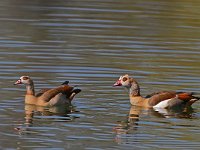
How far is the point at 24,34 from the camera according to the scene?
89.0ft

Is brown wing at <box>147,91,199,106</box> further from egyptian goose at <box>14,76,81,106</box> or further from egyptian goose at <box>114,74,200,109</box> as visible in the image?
egyptian goose at <box>14,76,81,106</box>

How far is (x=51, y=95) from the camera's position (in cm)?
2008

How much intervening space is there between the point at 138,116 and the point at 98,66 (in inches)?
156

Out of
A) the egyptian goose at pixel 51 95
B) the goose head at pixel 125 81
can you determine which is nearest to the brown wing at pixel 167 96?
the goose head at pixel 125 81

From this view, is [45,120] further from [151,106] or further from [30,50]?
[30,50]

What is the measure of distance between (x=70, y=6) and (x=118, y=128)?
15786mm

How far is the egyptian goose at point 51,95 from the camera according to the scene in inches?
790

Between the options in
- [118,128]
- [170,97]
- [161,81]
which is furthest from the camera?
[161,81]

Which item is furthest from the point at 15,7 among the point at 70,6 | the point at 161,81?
the point at 161,81

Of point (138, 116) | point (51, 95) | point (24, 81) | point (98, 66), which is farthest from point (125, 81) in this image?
point (98, 66)

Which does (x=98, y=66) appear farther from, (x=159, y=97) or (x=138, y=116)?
(x=138, y=116)

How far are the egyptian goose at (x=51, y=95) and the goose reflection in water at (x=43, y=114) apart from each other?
0.12 meters

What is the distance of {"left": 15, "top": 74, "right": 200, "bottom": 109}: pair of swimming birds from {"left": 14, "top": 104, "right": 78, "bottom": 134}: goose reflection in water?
150 mm

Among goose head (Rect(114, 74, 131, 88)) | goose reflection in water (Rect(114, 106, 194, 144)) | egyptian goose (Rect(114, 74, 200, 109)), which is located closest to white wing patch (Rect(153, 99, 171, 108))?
egyptian goose (Rect(114, 74, 200, 109))
